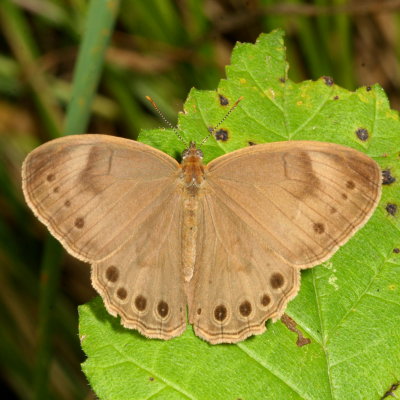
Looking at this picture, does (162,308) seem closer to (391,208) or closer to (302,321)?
(302,321)

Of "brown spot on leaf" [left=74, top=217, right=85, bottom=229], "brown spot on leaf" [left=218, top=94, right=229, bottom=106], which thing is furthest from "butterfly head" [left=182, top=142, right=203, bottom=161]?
"brown spot on leaf" [left=74, top=217, right=85, bottom=229]

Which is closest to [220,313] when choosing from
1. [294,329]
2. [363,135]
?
[294,329]

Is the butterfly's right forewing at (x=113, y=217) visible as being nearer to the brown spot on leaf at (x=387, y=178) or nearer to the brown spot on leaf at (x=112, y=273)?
the brown spot on leaf at (x=112, y=273)

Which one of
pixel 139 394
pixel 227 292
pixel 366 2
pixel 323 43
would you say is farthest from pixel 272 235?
pixel 366 2

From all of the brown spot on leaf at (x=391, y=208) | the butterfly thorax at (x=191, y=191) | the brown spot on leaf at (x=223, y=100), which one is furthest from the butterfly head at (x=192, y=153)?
the brown spot on leaf at (x=391, y=208)

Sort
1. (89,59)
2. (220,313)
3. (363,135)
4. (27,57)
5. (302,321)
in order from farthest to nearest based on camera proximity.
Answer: (27,57)
(89,59)
(363,135)
(302,321)
(220,313)

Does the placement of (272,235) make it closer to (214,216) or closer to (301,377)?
(214,216)
